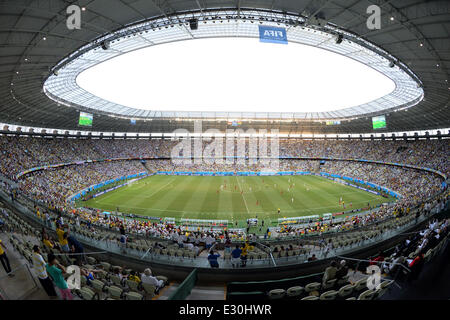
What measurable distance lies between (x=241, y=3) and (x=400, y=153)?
57143 millimetres

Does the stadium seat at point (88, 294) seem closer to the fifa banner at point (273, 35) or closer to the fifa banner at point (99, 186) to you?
the fifa banner at point (273, 35)

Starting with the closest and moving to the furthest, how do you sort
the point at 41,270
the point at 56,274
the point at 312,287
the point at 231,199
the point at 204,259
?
the point at 56,274, the point at 41,270, the point at 312,287, the point at 204,259, the point at 231,199

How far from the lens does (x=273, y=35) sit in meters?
15.6

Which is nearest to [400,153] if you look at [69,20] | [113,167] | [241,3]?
[241,3]

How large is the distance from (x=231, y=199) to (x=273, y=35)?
26.9 metres

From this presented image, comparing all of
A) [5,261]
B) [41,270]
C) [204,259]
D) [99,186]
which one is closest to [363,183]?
[204,259]

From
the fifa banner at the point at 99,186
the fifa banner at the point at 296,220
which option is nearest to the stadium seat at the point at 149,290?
the fifa banner at the point at 296,220

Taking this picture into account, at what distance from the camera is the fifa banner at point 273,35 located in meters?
15.3

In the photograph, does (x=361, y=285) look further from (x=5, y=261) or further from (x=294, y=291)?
(x=5, y=261)

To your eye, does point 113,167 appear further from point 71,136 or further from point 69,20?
point 69,20

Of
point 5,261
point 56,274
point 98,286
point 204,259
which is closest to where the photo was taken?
point 56,274

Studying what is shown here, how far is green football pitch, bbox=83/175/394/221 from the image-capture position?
3064 centimetres

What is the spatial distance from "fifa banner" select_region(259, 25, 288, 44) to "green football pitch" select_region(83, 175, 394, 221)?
21027 mm

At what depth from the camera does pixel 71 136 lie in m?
56.7
